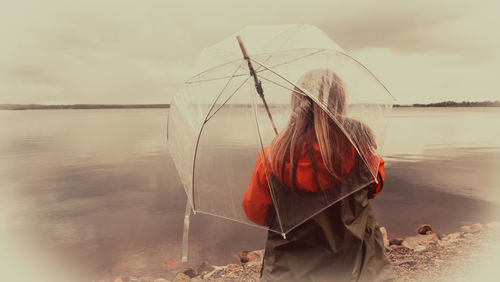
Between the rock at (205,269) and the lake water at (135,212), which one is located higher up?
the rock at (205,269)

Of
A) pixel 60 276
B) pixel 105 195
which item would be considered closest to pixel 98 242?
pixel 60 276

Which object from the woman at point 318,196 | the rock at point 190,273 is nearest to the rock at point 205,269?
the rock at point 190,273

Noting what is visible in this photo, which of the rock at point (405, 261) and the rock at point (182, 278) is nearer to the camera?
the rock at point (405, 261)

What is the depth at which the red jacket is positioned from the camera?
205 cm

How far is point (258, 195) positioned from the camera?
2.26 metres

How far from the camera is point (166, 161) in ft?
73.9

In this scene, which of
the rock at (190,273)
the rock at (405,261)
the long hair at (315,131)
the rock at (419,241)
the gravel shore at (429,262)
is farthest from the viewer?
the rock at (419,241)

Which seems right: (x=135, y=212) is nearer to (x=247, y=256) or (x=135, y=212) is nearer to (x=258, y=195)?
(x=247, y=256)

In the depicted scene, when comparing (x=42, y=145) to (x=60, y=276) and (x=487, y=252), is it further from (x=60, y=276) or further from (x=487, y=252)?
(x=487, y=252)

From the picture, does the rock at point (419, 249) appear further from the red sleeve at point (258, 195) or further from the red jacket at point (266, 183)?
the red sleeve at point (258, 195)

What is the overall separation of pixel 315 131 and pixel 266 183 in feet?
1.56

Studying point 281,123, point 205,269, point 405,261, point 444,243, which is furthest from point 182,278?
point 444,243

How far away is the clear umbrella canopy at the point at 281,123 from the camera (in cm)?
214

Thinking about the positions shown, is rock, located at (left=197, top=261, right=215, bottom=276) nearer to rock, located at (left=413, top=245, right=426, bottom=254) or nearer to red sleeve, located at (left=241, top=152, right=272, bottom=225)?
rock, located at (left=413, top=245, right=426, bottom=254)
